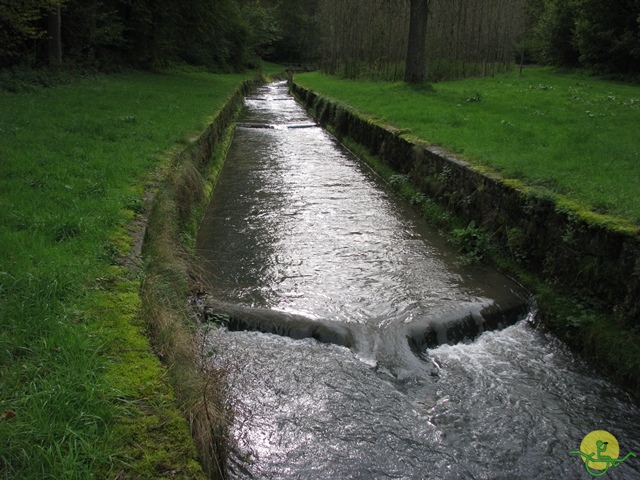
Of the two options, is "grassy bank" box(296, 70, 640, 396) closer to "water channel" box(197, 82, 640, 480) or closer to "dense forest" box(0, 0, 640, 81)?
"water channel" box(197, 82, 640, 480)

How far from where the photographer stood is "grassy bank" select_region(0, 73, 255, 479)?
2320 mm

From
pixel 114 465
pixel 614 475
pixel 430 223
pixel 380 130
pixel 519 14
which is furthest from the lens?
pixel 519 14

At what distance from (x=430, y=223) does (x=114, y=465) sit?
22.0 feet

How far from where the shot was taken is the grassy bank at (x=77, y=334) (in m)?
2.32

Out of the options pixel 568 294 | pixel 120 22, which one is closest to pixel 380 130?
pixel 568 294

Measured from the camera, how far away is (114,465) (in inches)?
89.9

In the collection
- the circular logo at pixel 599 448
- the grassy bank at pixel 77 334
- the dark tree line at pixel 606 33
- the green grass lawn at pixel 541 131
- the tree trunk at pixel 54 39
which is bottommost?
the circular logo at pixel 599 448

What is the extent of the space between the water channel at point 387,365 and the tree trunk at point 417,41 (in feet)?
42.5

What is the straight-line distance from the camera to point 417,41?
18.9 metres

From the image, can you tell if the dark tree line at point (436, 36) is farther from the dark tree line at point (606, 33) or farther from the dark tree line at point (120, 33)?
the dark tree line at point (120, 33)

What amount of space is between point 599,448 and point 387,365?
1714 mm

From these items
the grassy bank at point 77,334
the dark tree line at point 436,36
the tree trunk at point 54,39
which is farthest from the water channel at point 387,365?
the dark tree line at point 436,36

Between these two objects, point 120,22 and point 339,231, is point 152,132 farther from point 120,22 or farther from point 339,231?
point 120,22

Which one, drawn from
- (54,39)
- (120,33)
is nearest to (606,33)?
(120,33)
